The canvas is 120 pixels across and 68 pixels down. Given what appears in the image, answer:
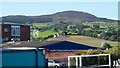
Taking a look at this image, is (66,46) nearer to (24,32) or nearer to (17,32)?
(24,32)

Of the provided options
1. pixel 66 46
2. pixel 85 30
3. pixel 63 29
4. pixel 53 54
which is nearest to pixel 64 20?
pixel 63 29

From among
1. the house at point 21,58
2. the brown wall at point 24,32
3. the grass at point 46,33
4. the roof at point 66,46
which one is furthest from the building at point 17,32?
the house at point 21,58

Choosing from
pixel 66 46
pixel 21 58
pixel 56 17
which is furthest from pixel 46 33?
pixel 21 58

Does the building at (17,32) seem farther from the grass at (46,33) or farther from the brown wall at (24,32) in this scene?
the grass at (46,33)

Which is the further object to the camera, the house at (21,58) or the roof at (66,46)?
the roof at (66,46)

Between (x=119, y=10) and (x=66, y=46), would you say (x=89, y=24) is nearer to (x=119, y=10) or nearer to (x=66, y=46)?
(x=66, y=46)

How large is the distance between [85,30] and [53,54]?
882 inches

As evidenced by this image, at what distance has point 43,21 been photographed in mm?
60188

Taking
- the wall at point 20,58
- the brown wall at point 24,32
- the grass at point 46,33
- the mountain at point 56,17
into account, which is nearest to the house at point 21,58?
the wall at point 20,58

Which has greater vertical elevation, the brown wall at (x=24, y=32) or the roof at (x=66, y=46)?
the brown wall at (x=24, y=32)

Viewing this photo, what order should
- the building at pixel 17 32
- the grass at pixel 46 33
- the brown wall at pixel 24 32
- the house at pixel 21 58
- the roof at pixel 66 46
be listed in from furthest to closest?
the brown wall at pixel 24 32 → the building at pixel 17 32 → the grass at pixel 46 33 → the roof at pixel 66 46 → the house at pixel 21 58

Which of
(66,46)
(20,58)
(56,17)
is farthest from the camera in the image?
(56,17)

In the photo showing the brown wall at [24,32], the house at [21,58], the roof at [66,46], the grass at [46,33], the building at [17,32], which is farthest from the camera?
the brown wall at [24,32]

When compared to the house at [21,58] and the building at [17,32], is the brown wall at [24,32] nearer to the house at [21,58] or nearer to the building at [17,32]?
the building at [17,32]
